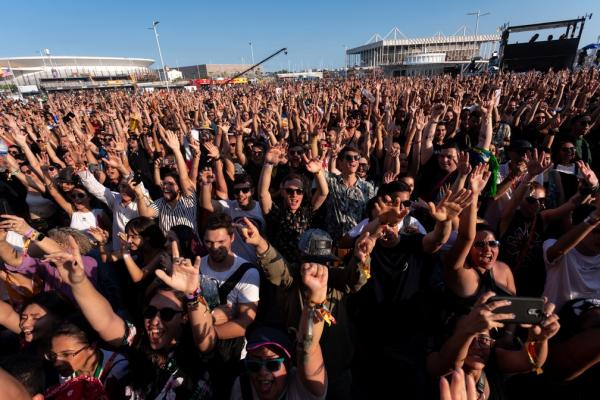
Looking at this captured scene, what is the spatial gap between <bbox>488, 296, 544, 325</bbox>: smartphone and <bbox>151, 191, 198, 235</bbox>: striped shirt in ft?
9.79

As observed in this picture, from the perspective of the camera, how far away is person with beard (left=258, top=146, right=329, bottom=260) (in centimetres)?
313

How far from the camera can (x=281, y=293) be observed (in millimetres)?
2338

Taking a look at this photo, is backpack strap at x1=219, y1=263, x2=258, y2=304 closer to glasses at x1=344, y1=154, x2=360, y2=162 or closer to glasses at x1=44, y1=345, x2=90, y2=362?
glasses at x1=44, y1=345, x2=90, y2=362

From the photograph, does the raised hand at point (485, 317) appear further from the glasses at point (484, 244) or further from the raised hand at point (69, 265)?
the raised hand at point (69, 265)

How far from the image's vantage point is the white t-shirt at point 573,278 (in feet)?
7.13

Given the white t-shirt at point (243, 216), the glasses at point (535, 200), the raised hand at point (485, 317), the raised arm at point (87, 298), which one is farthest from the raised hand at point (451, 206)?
the raised arm at point (87, 298)

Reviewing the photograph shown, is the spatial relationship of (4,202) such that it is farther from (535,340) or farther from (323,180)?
A: (535,340)

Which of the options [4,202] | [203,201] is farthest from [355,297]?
[4,202]

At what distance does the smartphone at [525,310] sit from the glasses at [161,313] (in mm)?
1863

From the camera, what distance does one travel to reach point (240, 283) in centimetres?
235

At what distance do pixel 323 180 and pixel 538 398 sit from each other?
252cm

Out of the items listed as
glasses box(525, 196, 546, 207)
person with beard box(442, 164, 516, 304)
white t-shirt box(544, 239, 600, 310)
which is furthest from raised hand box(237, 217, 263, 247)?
glasses box(525, 196, 546, 207)

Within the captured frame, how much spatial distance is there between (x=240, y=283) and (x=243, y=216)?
102cm

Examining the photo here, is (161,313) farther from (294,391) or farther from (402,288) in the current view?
(402,288)
